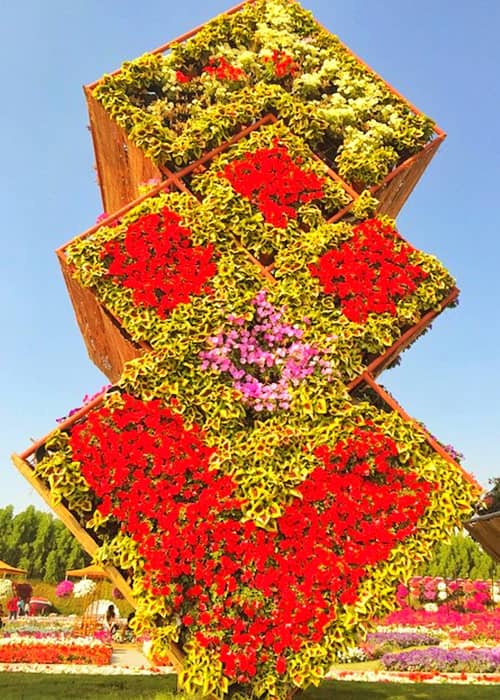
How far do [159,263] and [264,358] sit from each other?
5.78 ft

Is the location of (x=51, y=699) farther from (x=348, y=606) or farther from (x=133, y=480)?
(x=348, y=606)

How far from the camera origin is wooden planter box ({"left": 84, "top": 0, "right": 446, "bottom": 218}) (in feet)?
29.0

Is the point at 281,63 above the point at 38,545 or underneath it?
above

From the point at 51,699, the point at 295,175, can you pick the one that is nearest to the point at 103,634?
the point at 51,699

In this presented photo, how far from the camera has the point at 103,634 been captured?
18.9 metres

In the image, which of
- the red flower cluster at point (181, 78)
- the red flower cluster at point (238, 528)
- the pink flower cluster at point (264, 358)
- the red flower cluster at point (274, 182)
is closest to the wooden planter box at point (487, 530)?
the red flower cluster at point (238, 528)

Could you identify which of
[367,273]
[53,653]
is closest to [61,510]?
[367,273]

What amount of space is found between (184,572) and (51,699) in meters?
3.68

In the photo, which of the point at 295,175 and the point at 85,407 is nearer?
the point at 85,407

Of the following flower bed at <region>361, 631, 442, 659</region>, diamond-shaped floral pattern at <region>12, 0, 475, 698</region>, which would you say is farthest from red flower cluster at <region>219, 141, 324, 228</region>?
flower bed at <region>361, 631, 442, 659</region>

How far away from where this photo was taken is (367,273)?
7.57 m

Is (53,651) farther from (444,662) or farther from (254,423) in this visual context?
(254,423)

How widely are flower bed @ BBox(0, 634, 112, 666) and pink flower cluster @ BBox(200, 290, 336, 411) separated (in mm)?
10049

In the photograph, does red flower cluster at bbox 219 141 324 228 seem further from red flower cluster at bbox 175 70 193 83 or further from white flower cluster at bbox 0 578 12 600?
white flower cluster at bbox 0 578 12 600
